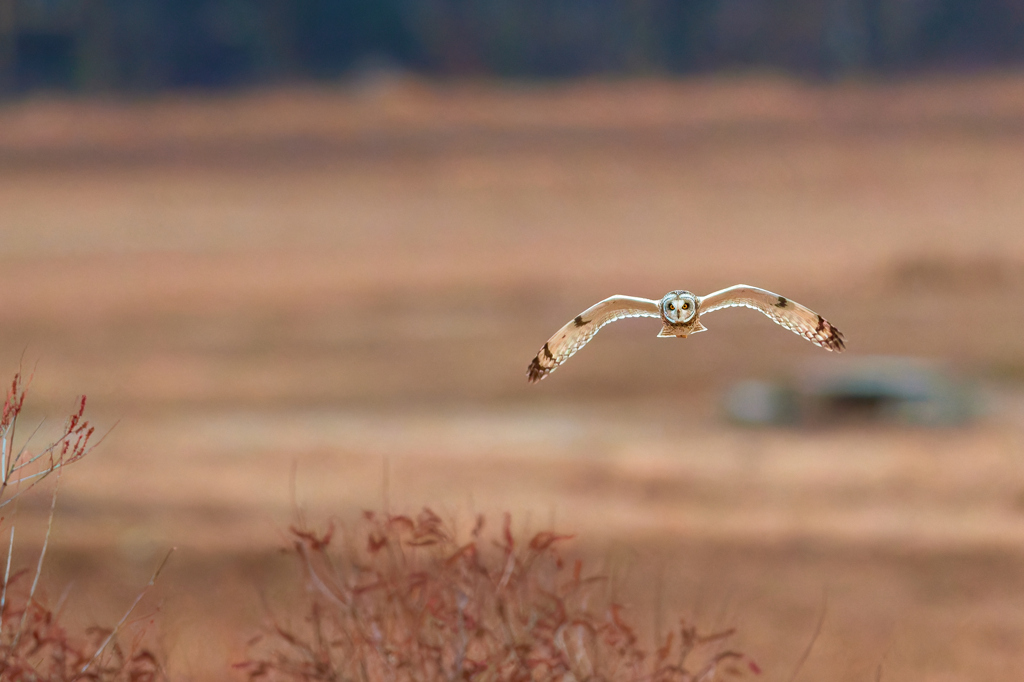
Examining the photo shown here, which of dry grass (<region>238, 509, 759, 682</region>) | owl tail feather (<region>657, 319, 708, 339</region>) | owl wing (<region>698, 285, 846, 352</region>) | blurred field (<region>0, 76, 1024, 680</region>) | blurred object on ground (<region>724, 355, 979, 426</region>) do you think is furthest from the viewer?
blurred object on ground (<region>724, 355, 979, 426</region>)

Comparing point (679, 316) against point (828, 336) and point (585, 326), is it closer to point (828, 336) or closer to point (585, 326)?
point (585, 326)

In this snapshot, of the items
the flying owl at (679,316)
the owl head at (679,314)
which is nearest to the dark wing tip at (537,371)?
the flying owl at (679,316)

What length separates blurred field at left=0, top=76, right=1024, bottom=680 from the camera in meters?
30.9

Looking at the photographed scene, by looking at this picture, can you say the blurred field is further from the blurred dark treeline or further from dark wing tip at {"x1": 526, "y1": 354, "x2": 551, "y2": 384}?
dark wing tip at {"x1": 526, "y1": 354, "x2": 551, "y2": 384}

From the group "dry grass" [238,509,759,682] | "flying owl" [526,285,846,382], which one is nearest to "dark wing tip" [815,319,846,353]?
"flying owl" [526,285,846,382]

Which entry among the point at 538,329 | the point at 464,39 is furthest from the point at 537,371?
the point at 464,39

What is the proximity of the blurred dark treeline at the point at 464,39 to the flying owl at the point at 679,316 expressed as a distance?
67.8 meters

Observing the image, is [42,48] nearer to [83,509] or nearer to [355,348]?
[355,348]

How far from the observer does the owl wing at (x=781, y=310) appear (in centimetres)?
520

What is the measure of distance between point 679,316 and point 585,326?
0.40 m

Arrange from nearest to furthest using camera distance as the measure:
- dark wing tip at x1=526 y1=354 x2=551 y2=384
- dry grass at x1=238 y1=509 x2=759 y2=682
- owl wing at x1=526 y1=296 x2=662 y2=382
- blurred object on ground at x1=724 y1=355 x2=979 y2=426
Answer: owl wing at x1=526 y1=296 x2=662 y2=382
dark wing tip at x1=526 y1=354 x2=551 y2=384
dry grass at x1=238 y1=509 x2=759 y2=682
blurred object on ground at x1=724 y1=355 x2=979 y2=426

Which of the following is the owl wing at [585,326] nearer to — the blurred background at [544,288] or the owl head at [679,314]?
the owl head at [679,314]

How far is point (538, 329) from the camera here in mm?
55531

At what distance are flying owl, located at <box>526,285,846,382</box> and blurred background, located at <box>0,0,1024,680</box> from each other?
18136 mm
